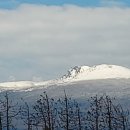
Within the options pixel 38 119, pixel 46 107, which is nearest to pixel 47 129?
pixel 46 107

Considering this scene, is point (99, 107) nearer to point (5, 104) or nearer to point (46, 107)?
point (46, 107)

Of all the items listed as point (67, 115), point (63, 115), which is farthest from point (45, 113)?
point (67, 115)

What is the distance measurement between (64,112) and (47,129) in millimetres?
9436

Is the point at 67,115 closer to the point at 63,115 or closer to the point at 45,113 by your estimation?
the point at 45,113

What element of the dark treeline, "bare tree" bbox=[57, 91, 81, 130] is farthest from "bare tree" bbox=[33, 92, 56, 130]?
"bare tree" bbox=[57, 91, 81, 130]

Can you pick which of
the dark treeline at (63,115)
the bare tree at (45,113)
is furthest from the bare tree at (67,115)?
the bare tree at (45,113)

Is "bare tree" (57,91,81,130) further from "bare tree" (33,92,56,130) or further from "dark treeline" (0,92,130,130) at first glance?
"bare tree" (33,92,56,130)

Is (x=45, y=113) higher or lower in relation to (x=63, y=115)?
higher

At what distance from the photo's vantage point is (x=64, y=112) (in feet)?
208

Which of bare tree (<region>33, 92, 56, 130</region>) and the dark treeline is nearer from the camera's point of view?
bare tree (<region>33, 92, 56, 130</region>)

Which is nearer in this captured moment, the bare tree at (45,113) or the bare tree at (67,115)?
the bare tree at (45,113)

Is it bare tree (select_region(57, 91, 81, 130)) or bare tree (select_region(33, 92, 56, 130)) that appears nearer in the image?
bare tree (select_region(33, 92, 56, 130))

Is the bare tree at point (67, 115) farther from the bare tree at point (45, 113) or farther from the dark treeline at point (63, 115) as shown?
the bare tree at point (45, 113)

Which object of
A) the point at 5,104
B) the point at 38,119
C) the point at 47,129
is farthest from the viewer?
the point at 38,119
